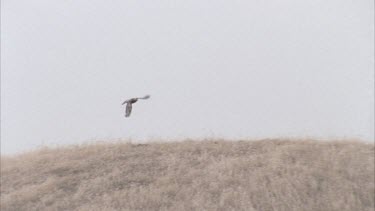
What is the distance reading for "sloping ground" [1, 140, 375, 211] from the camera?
400 inches

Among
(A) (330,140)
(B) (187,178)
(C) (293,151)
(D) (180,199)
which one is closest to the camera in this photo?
(D) (180,199)

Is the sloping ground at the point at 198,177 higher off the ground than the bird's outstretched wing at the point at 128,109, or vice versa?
the bird's outstretched wing at the point at 128,109

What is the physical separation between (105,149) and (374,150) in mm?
5289

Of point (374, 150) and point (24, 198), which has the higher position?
point (374, 150)

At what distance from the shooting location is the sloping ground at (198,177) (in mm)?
10148

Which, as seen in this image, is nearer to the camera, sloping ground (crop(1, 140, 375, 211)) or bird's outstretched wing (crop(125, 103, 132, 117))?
bird's outstretched wing (crop(125, 103, 132, 117))

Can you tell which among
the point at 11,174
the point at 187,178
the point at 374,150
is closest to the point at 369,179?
the point at 374,150

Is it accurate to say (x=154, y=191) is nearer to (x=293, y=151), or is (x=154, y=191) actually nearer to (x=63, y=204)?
(x=63, y=204)

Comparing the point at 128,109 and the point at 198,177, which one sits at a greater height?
the point at 128,109

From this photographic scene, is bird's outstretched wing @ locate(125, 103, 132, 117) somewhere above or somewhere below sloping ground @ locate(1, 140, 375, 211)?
above

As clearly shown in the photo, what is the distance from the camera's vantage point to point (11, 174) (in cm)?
1224

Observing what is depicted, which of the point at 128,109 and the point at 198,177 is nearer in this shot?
the point at 128,109

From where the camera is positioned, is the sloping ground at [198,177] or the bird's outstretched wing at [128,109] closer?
the bird's outstretched wing at [128,109]

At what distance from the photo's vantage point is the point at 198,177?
36.1ft
